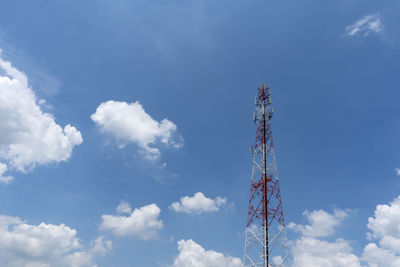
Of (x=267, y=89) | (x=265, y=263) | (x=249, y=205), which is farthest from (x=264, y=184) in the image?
(x=267, y=89)

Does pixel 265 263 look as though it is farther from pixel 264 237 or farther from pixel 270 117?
pixel 270 117

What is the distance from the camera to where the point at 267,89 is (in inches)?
2963

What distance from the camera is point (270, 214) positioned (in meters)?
63.7

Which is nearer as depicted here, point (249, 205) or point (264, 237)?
point (264, 237)

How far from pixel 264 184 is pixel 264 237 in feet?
35.4

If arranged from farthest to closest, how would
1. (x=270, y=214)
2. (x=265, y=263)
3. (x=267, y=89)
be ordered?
(x=267, y=89) → (x=270, y=214) → (x=265, y=263)

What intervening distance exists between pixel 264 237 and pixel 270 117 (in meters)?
27.1

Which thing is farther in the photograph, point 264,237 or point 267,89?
point 267,89

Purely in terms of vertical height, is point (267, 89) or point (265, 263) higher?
point (267, 89)

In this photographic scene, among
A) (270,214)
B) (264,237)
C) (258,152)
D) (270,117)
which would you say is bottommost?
(264,237)

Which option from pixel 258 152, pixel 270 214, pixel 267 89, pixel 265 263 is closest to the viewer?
pixel 265 263

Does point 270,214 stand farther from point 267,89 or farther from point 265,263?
point 267,89

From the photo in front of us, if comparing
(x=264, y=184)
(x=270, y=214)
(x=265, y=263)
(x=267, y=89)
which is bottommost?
(x=265, y=263)

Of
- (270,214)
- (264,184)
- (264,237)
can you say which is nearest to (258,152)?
Result: (264,184)
